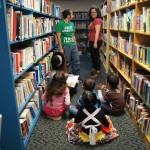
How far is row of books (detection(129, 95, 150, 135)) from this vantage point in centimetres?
231

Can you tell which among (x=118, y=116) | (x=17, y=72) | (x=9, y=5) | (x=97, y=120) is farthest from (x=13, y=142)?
(x=118, y=116)

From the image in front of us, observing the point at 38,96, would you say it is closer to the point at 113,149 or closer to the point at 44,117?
the point at 44,117

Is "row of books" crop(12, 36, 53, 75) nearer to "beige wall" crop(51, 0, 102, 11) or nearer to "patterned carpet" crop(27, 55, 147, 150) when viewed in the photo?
"patterned carpet" crop(27, 55, 147, 150)

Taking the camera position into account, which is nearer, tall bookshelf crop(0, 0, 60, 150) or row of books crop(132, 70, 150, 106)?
A: tall bookshelf crop(0, 0, 60, 150)

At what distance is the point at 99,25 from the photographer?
4.73 m

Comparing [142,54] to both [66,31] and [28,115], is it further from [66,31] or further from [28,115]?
[66,31]

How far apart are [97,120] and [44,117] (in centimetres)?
97

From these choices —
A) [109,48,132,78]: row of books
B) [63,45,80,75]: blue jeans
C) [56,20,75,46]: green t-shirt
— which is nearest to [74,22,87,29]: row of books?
[63,45,80,75]: blue jeans

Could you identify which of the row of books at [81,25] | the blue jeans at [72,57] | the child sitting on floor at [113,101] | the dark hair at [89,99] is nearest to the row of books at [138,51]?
the child sitting on floor at [113,101]

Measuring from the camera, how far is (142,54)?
2.64 meters

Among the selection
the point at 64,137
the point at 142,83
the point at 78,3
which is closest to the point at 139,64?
the point at 142,83

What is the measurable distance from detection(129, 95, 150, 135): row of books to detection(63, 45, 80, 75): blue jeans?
1781mm

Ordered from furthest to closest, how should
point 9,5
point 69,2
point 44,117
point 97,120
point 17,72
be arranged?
point 69,2 < point 44,117 < point 97,120 < point 17,72 < point 9,5

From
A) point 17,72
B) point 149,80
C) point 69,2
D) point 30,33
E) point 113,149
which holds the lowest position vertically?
point 113,149
